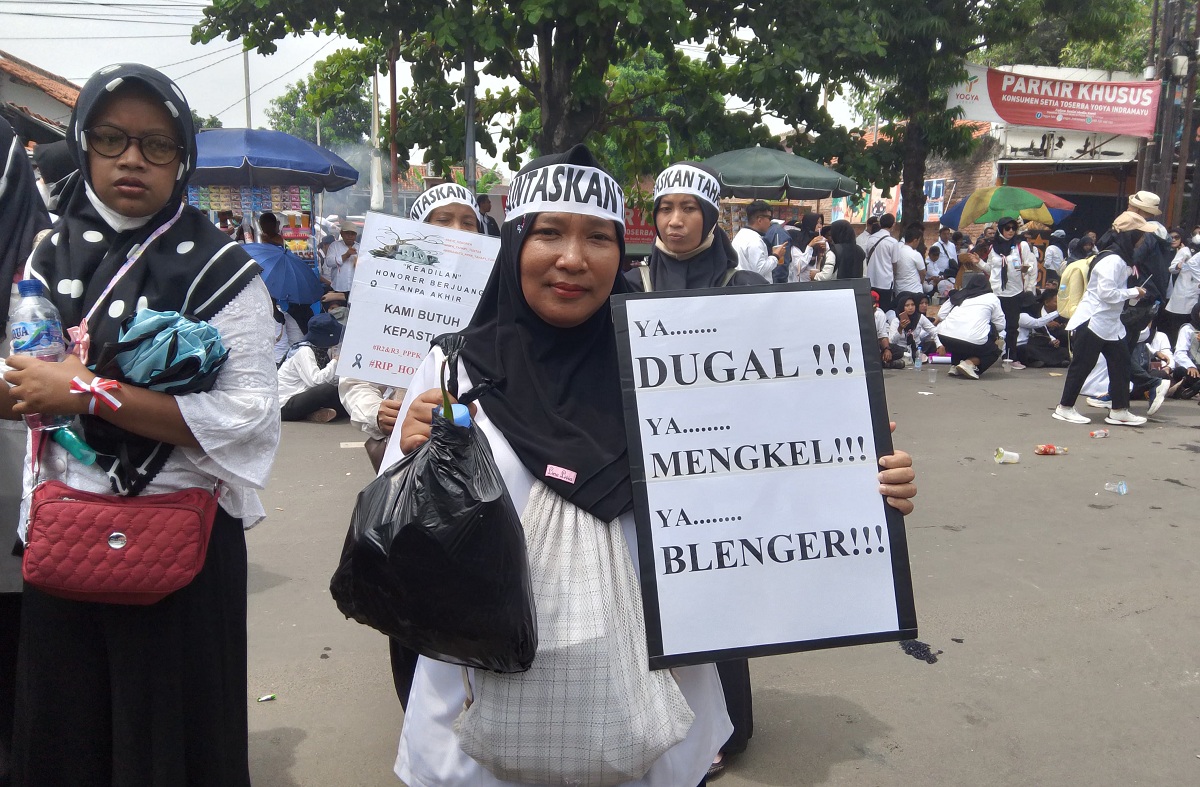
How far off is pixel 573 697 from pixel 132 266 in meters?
1.30

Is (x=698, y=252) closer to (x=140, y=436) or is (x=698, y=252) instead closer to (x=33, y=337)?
(x=140, y=436)

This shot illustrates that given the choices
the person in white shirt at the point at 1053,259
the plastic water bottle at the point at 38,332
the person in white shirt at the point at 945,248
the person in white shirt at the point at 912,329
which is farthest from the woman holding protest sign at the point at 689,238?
the person in white shirt at the point at 1053,259

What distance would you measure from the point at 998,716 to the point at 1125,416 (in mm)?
6449

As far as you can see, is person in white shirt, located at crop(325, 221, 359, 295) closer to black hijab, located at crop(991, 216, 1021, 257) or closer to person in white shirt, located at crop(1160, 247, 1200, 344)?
black hijab, located at crop(991, 216, 1021, 257)

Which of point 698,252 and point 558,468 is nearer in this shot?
point 558,468

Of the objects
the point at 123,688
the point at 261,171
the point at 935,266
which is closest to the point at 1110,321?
the point at 123,688

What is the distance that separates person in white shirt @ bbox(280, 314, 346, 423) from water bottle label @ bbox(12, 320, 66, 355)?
6.71 meters

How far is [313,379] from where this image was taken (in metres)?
8.69

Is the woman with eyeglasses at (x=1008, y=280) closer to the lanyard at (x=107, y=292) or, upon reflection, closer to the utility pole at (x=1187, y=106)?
the utility pole at (x=1187, y=106)

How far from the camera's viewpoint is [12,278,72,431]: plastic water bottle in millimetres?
1939

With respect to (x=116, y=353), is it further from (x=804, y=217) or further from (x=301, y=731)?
(x=804, y=217)

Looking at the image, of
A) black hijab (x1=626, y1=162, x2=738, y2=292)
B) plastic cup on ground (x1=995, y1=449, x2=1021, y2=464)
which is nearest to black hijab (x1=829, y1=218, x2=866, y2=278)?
plastic cup on ground (x1=995, y1=449, x2=1021, y2=464)

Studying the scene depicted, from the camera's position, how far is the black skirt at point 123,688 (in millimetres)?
2066

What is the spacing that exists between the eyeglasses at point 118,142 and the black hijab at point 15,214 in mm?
447
